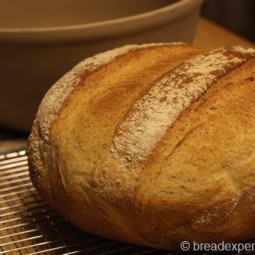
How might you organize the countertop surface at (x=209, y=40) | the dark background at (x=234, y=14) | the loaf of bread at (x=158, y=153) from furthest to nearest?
the dark background at (x=234, y=14) < the countertop surface at (x=209, y=40) < the loaf of bread at (x=158, y=153)

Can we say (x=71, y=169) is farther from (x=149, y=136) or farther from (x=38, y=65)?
(x=38, y=65)

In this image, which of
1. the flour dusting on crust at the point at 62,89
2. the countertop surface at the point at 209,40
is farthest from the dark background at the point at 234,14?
the flour dusting on crust at the point at 62,89

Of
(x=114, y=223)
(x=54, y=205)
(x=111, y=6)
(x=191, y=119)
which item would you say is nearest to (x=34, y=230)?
(x=54, y=205)

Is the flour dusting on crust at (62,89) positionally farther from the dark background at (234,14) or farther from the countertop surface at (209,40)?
the dark background at (234,14)

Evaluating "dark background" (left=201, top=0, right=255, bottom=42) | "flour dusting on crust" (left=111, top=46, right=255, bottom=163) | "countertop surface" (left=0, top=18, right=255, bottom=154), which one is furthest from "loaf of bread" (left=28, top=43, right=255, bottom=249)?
"dark background" (left=201, top=0, right=255, bottom=42)

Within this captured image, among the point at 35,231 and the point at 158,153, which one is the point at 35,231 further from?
the point at 158,153

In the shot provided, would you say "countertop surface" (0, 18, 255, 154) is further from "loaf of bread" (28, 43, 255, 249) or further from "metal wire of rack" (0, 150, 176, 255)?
"loaf of bread" (28, 43, 255, 249)

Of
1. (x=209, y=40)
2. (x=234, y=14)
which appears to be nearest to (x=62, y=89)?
(x=209, y=40)
